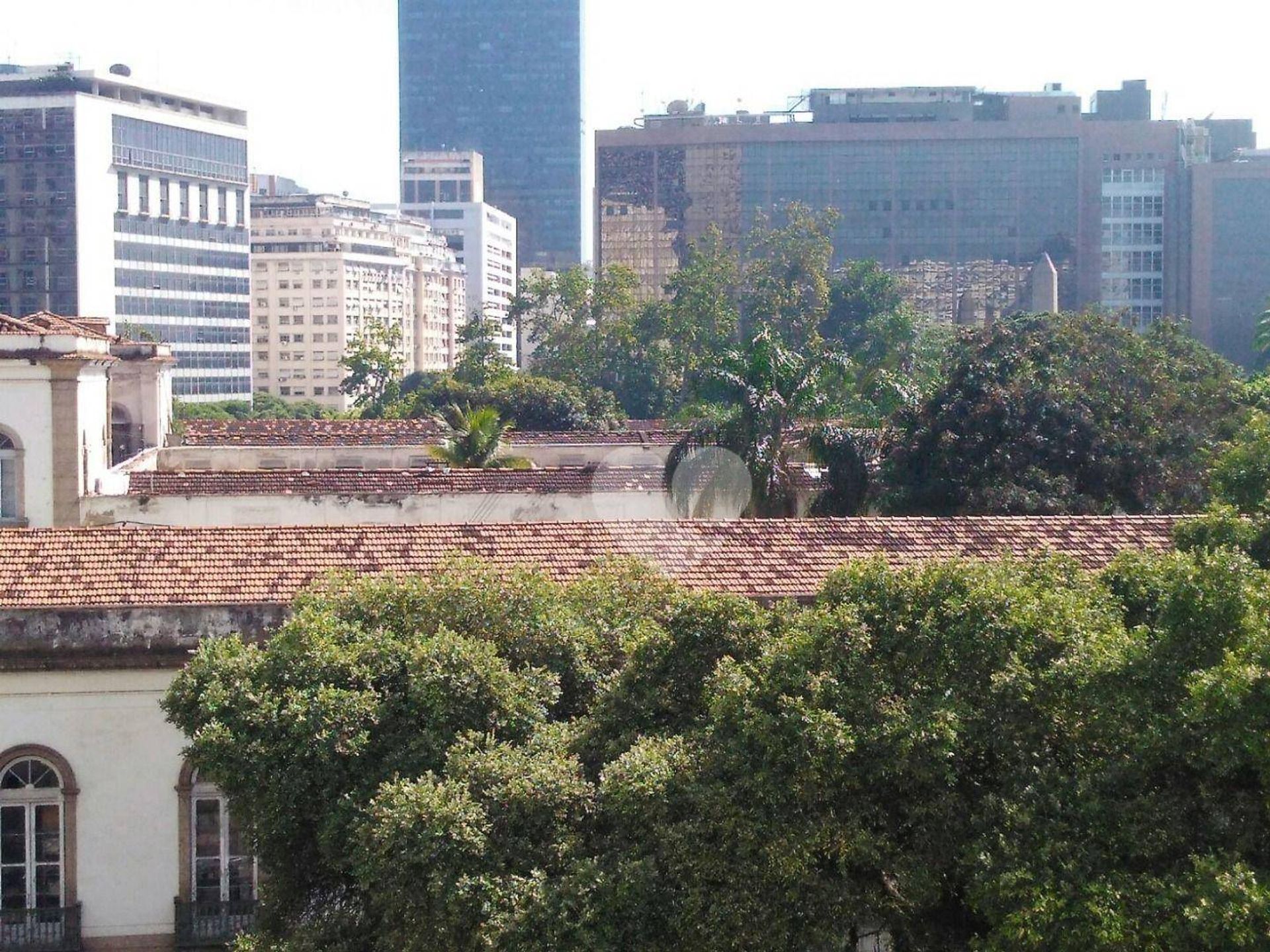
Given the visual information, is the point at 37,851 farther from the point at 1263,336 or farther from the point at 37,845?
the point at 1263,336

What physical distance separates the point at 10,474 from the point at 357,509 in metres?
6.46

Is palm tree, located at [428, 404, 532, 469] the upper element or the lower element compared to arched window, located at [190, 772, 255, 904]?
upper

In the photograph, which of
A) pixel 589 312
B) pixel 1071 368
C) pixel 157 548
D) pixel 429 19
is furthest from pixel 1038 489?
pixel 429 19

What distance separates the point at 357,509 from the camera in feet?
84.3

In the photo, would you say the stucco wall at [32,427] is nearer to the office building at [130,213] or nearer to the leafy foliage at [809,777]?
the leafy foliage at [809,777]

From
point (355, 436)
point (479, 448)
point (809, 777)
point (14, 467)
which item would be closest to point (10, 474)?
point (14, 467)

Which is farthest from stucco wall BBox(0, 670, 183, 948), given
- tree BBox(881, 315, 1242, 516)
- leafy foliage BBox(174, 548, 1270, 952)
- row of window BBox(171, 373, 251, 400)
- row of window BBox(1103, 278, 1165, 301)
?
row of window BBox(1103, 278, 1165, 301)

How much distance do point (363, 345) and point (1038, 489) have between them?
72.2m

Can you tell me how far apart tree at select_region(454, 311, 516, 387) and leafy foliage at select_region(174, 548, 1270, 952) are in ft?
186

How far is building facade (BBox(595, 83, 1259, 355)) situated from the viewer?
112 m

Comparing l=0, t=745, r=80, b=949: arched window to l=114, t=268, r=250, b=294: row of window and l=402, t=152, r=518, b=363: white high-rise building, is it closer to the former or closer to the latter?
l=114, t=268, r=250, b=294: row of window

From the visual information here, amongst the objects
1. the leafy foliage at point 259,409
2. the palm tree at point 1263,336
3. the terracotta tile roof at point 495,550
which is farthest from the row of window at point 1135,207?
the terracotta tile roof at point 495,550

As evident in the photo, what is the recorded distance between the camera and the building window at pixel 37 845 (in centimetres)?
1405

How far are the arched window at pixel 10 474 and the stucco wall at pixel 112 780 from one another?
14.4m
